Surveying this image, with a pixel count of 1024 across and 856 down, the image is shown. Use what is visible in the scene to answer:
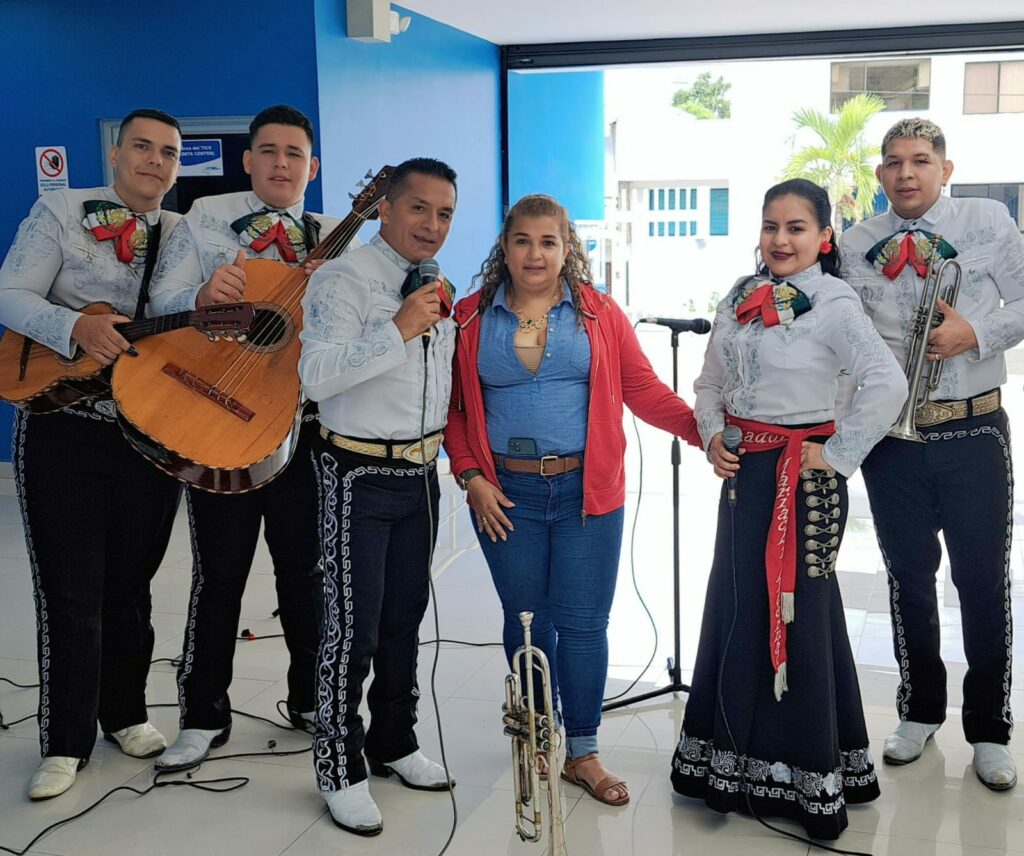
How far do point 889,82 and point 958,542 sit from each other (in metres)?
23.7

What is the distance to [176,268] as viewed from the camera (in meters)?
3.12

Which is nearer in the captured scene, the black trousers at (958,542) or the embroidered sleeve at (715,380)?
the embroidered sleeve at (715,380)

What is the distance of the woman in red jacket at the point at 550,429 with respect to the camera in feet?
9.62

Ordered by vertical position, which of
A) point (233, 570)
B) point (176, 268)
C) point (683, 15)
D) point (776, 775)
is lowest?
point (776, 775)

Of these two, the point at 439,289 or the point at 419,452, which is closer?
the point at 439,289

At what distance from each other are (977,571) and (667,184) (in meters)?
25.6

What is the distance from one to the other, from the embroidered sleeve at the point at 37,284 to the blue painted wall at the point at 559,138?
5002 mm

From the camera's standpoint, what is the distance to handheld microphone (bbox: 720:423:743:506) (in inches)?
110

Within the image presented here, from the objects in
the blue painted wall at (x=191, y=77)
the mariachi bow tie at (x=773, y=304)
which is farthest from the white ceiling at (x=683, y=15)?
the mariachi bow tie at (x=773, y=304)

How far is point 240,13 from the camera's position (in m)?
6.27

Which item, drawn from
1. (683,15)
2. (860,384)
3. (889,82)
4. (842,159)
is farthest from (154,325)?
(889,82)

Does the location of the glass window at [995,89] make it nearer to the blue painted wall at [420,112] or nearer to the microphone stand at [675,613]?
the blue painted wall at [420,112]

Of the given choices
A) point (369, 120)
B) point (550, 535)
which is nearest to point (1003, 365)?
point (550, 535)

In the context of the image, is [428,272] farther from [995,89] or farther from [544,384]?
[995,89]
